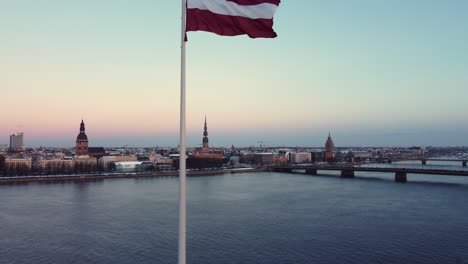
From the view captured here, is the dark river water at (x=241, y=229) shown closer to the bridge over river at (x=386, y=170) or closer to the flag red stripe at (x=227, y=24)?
the flag red stripe at (x=227, y=24)

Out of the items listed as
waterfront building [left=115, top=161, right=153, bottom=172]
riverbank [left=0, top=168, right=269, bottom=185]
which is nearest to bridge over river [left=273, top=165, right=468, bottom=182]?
riverbank [left=0, top=168, right=269, bottom=185]

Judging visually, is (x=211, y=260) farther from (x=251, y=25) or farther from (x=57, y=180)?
(x=57, y=180)

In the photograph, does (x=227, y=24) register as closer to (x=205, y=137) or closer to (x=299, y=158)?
(x=205, y=137)

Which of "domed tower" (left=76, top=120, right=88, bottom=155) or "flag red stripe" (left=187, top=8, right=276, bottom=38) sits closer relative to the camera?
"flag red stripe" (left=187, top=8, right=276, bottom=38)

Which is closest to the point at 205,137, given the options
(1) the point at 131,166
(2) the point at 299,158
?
(1) the point at 131,166

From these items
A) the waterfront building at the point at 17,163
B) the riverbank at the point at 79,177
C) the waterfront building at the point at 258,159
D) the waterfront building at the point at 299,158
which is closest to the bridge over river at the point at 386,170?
the riverbank at the point at 79,177

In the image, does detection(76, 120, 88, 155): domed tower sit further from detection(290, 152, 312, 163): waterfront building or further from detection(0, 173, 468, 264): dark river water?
detection(290, 152, 312, 163): waterfront building

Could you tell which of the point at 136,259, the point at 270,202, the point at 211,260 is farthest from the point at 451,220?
the point at 136,259
